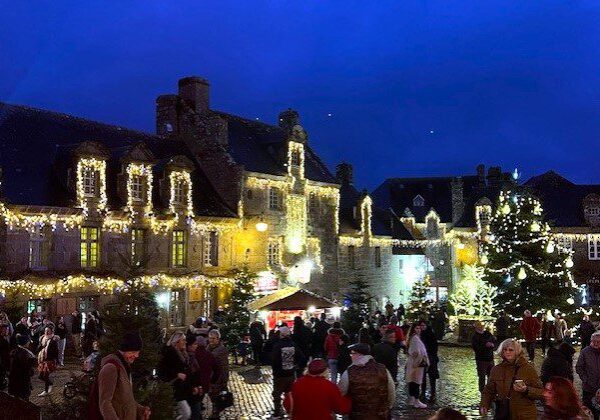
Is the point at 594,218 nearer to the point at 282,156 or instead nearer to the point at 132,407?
the point at 282,156

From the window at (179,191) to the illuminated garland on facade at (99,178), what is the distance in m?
3.95

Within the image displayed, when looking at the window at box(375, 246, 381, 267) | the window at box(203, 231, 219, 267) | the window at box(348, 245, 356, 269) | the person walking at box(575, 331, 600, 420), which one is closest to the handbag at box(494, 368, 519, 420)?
the person walking at box(575, 331, 600, 420)

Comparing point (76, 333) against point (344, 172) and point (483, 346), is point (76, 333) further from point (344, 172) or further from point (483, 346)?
point (344, 172)

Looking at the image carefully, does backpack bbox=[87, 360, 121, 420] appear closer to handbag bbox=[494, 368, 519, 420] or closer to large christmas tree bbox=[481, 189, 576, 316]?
handbag bbox=[494, 368, 519, 420]

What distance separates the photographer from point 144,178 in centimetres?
3088

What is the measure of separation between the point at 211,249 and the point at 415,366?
20.2 meters

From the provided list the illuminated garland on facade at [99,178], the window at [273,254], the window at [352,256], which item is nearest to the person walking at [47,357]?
the illuminated garland on facade at [99,178]

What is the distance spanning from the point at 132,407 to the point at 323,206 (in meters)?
35.0

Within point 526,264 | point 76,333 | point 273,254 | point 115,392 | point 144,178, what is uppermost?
point 144,178


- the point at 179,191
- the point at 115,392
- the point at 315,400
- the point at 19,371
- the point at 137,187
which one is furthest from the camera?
the point at 179,191

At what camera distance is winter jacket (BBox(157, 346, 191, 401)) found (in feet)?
33.4

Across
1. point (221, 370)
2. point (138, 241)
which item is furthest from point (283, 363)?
point (138, 241)

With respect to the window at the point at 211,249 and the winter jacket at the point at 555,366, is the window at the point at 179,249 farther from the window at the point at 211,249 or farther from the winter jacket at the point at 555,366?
the winter jacket at the point at 555,366

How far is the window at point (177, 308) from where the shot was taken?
3166 centimetres
